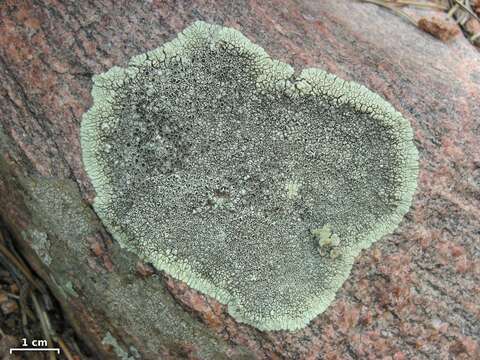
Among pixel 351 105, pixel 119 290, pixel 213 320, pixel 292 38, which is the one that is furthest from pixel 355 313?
pixel 292 38

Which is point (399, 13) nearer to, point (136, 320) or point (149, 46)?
point (149, 46)

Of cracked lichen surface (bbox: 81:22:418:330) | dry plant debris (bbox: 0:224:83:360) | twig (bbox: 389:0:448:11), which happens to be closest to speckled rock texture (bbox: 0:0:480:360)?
cracked lichen surface (bbox: 81:22:418:330)

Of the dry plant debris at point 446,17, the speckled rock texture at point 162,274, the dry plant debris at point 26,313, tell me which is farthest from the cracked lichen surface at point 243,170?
the dry plant debris at point 26,313

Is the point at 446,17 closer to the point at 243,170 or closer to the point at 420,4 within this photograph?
the point at 420,4

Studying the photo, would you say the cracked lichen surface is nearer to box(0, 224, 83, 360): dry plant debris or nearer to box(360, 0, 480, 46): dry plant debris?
box(360, 0, 480, 46): dry plant debris

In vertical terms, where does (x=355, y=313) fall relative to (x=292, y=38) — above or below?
below

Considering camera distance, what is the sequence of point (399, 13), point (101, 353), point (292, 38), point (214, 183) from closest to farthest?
point (214, 183), point (292, 38), point (101, 353), point (399, 13)

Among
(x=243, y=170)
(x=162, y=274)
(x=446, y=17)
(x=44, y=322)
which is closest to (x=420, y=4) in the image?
(x=446, y=17)

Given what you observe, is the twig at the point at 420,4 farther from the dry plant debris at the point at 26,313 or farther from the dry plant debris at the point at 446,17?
the dry plant debris at the point at 26,313

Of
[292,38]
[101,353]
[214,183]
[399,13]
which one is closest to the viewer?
[214,183]
